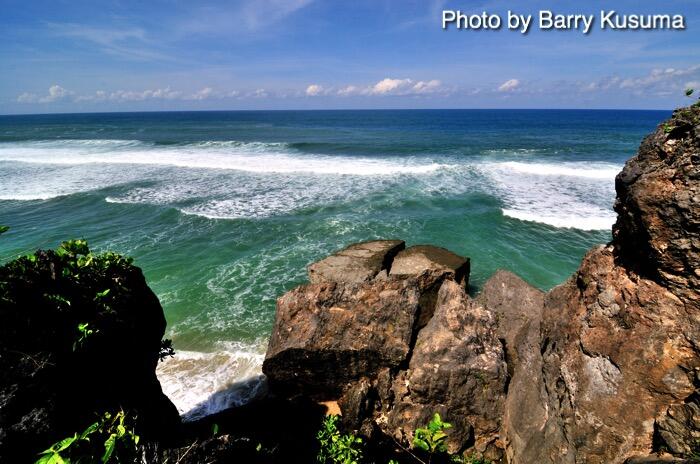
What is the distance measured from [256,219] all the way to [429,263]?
12399 mm

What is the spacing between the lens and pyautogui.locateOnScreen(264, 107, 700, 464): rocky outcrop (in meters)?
4.85

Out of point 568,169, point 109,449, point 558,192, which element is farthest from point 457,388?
point 568,169

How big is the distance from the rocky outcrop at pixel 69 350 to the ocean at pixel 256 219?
4.53 m

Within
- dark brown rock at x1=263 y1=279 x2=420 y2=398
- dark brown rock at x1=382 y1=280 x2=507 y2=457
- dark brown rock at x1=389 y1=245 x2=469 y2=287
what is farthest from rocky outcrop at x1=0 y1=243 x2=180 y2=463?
dark brown rock at x1=389 y1=245 x2=469 y2=287

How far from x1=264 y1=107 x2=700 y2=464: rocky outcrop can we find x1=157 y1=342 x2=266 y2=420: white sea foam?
61.3 inches

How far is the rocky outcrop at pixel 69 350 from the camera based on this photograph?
3461mm

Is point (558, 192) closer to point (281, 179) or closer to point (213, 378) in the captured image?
point (281, 179)

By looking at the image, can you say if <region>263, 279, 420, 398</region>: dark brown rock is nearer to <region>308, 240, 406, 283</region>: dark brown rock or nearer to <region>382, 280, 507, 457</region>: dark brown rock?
<region>382, 280, 507, 457</region>: dark brown rock

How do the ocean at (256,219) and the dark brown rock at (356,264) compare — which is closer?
the dark brown rock at (356,264)

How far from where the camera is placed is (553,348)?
6.44 m

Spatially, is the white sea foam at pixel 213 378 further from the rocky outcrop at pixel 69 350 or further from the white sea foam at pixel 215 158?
the white sea foam at pixel 215 158

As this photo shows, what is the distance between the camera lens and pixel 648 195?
5.01 meters

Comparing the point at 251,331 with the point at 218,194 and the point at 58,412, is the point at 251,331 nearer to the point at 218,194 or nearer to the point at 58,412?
the point at 58,412

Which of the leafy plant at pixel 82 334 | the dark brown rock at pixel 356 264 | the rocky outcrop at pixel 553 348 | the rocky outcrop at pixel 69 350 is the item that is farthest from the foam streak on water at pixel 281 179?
the leafy plant at pixel 82 334
